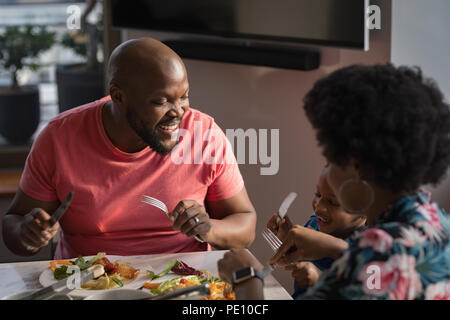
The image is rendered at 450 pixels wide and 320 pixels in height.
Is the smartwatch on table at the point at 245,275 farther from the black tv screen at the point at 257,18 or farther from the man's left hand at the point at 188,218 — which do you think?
the black tv screen at the point at 257,18

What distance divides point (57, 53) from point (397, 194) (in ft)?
9.08

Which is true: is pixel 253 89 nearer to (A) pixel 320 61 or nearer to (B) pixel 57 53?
(A) pixel 320 61

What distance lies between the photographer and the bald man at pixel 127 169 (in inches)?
68.3

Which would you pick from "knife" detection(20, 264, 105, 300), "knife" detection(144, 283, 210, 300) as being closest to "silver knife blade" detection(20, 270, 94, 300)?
"knife" detection(20, 264, 105, 300)

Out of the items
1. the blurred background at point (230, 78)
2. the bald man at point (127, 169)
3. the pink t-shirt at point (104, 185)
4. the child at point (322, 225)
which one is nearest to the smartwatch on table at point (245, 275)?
the child at point (322, 225)

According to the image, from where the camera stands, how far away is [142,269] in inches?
59.6

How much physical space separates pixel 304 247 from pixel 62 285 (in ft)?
1.77

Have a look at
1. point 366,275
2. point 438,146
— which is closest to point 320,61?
point 438,146

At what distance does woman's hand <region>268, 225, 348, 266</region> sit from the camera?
141 centimetres

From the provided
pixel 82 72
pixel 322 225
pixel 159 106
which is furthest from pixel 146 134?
pixel 82 72

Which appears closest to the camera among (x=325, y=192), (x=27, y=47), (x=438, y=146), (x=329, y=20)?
(x=438, y=146)

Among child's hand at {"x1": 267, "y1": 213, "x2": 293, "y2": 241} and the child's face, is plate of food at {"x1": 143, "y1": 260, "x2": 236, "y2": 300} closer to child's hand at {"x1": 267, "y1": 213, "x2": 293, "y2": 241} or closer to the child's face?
child's hand at {"x1": 267, "y1": 213, "x2": 293, "y2": 241}

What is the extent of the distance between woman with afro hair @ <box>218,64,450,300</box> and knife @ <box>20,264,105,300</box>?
425 mm
